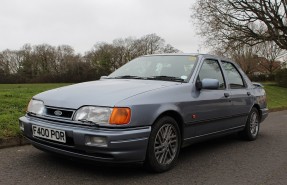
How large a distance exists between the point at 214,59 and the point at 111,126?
2796 mm

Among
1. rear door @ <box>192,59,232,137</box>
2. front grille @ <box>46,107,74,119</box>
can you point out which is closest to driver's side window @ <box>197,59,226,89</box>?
rear door @ <box>192,59,232,137</box>

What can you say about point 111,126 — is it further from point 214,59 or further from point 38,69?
point 38,69

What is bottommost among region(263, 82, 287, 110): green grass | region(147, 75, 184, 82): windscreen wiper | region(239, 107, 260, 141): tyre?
region(263, 82, 287, 110): green grass

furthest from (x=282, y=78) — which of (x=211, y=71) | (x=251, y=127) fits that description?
(x=211, y=71)

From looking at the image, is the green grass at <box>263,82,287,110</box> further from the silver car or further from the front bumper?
the front bumper

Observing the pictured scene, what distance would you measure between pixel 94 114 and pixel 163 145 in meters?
1.04

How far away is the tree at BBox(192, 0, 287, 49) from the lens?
88.0 ft

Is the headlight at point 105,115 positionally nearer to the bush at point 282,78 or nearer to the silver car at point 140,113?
the silver car at point 140,113

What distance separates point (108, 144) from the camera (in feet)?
12.4

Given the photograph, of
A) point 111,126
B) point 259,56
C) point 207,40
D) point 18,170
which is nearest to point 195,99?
point 111,126

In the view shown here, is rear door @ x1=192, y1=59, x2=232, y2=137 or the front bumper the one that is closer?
the front bumper

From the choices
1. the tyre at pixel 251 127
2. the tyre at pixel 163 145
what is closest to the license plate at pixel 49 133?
the tyre at pixel 163 145

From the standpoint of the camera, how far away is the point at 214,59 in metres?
5.97

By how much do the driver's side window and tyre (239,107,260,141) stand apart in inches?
49.3
